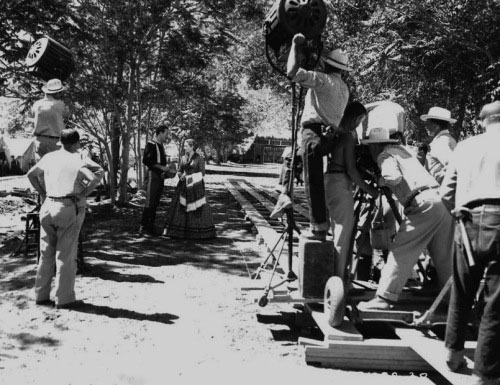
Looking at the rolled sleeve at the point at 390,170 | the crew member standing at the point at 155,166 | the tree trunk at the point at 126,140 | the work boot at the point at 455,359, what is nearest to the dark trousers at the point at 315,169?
the rolled sleeve at the point at 390,170

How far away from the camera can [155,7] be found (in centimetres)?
1288

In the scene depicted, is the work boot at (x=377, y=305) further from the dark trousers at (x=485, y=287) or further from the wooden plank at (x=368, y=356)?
the dark trousers at (x=485, y=287)

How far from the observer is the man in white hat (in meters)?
6.24

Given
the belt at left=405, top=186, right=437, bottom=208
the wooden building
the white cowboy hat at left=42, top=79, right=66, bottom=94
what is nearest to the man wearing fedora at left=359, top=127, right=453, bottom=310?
the belt at left=405, top=186, right=437, bottom=208

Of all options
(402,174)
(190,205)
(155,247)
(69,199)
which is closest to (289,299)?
(402,174)

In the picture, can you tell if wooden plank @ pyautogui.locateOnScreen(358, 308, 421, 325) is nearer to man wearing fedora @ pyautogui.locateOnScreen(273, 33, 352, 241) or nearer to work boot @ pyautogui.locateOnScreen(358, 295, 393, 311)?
work boot @ pyautogui.locateOnScreen(358, 295, 393, 311)

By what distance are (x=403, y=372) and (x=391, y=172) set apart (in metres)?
1.65

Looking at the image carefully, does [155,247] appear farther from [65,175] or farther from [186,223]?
[65,175]

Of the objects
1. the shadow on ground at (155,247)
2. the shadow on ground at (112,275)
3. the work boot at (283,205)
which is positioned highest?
the work boot at (283,205)

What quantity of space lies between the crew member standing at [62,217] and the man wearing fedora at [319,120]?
226 centimetres

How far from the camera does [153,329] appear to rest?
527 cm

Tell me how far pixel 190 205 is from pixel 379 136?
556 cm

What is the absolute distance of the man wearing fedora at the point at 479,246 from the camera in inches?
136

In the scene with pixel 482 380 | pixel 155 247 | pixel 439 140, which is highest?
pixel 439 140
